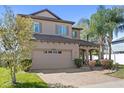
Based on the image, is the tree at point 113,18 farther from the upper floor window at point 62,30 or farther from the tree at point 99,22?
the upper floor window at point 62,30

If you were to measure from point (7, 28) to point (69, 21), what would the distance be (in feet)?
51.6

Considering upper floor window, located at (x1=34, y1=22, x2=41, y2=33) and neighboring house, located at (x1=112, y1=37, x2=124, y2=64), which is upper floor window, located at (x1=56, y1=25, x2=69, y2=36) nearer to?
upper floor window, located at (x1=34, y1=22, x2=41, y2=33)

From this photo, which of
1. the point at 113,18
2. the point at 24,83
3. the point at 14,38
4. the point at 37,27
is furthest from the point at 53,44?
the point at 113,18

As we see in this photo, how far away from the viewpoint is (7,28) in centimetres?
1439

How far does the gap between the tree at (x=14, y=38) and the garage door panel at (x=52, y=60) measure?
8.80 meters

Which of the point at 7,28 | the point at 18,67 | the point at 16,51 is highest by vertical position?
the point at 7,28

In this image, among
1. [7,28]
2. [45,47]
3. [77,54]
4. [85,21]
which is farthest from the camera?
[85,21]

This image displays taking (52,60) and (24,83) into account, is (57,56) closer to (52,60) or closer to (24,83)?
(52,60)

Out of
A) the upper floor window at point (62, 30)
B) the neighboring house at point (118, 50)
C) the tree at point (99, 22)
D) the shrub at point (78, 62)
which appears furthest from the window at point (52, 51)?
the neighboring house at point (118, 50)

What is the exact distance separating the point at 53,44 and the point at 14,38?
34.9 feet

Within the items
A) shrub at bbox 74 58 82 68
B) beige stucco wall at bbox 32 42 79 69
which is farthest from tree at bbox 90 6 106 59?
shrub at bbox 74 58 82 68
